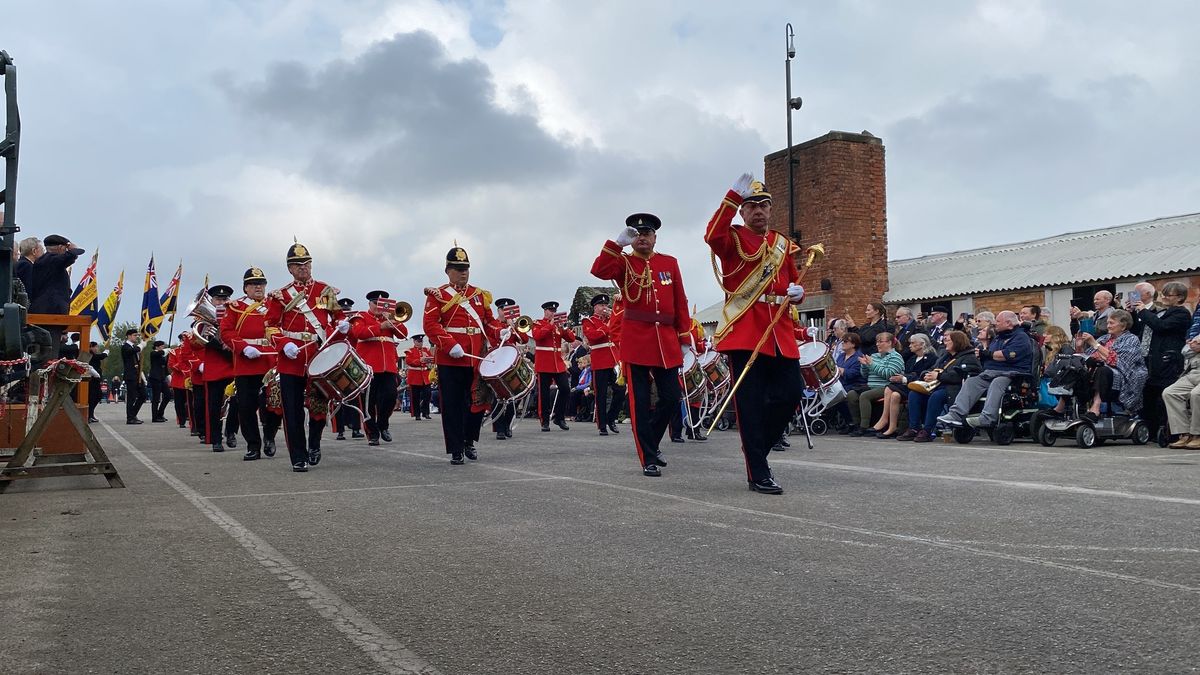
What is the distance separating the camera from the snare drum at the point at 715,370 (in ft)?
46.5

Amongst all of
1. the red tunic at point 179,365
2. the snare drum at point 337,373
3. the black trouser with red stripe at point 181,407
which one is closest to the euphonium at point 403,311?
the snare drum at point 337,373

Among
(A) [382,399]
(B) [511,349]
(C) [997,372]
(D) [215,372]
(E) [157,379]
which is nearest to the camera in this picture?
(B) [511,349]

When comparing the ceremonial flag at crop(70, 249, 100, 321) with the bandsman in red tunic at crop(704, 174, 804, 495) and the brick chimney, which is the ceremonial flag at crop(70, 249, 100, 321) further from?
the brick chimney

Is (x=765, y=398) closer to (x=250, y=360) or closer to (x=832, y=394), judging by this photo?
(x=250, y=360)

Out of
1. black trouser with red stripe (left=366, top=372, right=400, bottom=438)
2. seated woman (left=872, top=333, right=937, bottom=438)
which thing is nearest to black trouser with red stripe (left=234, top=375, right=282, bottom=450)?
black trouser with red stripe (left=366, top=372, right=400, bottom=438)

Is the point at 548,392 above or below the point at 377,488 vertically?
above

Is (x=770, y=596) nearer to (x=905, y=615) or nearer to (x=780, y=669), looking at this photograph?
(x=905, y=615)

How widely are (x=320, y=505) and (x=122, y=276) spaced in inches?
880

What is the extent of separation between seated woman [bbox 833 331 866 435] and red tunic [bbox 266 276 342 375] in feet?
25.8

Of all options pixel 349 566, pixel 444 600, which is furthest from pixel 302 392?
pixel 444 600

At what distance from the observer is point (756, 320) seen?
7578 millimetres

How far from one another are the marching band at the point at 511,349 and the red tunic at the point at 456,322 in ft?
0.04

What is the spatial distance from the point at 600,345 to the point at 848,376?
3637mm

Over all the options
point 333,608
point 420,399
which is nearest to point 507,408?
point 333,608
